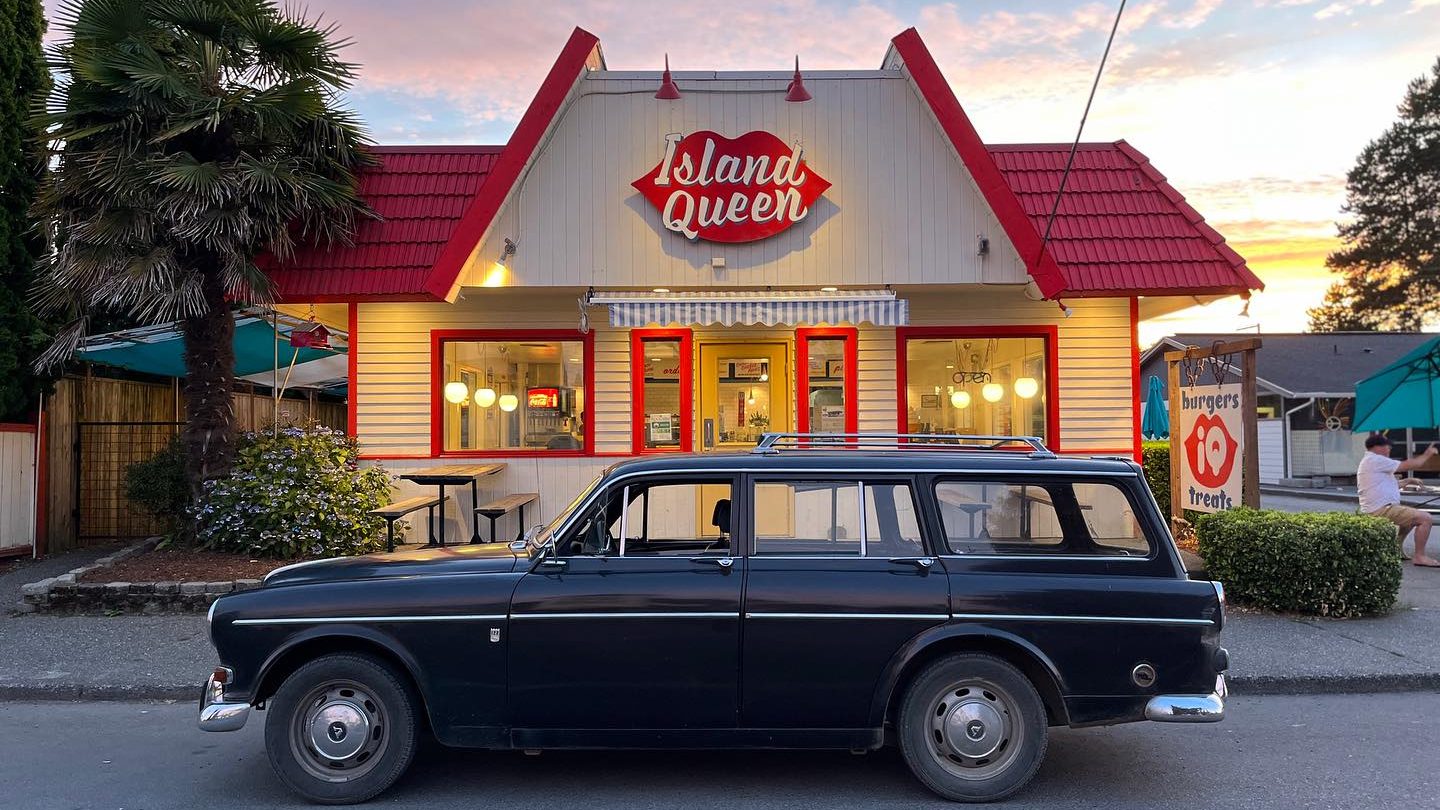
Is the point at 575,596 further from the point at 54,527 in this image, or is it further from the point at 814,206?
the point at 54,527

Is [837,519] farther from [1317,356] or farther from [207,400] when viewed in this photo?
[1317,356]

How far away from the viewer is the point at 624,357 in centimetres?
1140

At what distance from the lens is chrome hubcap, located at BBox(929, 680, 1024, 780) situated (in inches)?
185

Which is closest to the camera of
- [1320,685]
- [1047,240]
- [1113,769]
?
[1113,769]

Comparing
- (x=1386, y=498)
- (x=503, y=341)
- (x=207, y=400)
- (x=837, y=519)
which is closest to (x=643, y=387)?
(x=503, y=341)

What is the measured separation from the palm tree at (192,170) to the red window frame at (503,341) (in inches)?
66.7

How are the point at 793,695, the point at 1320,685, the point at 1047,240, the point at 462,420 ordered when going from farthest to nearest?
the point at 462,420
the point at 1047,240
the point at 1320,685
the point at 793,695

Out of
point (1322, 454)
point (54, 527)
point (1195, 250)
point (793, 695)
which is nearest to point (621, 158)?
point (1195, 250)

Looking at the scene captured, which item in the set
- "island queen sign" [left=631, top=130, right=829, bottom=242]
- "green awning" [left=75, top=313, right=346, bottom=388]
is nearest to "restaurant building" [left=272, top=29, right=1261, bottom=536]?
"island queen sign" [left=631, top=130, right=829, bottom=242]

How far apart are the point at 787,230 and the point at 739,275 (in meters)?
0.73

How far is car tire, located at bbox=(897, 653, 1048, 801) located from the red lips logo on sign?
5944 millimetres

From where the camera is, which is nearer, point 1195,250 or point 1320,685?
point 1320,685

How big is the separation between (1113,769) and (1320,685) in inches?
104

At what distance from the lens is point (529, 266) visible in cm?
1047
